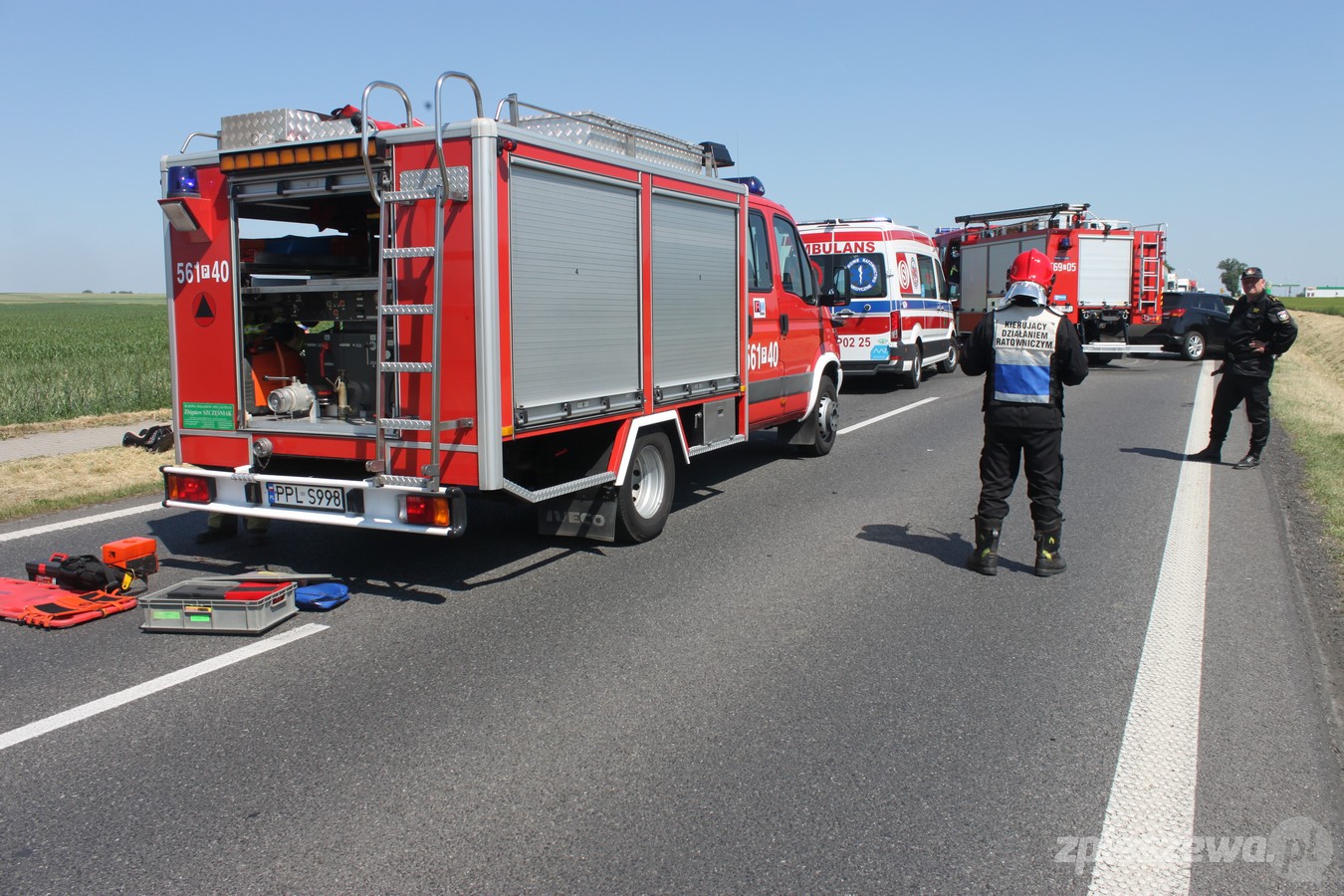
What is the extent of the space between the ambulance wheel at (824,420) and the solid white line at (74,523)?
601 cm

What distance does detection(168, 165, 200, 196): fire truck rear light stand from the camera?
249 inches

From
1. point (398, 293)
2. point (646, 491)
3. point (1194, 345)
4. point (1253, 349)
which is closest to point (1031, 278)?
point (646, 491)

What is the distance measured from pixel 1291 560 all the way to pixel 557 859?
5645 millimetres

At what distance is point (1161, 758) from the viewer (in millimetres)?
3936

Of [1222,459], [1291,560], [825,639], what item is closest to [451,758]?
[825,639]

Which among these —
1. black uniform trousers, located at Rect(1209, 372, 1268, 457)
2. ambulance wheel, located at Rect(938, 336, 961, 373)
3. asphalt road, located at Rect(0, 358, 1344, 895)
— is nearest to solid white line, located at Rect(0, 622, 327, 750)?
asphalt road, located at Rect(0, 358, 1344, 895)

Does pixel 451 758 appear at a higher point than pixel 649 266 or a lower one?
lower

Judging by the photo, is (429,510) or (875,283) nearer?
(429,510)

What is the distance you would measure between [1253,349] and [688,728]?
8.33m

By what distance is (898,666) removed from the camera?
192 inches

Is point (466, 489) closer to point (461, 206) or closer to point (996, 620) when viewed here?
point (461, 206)

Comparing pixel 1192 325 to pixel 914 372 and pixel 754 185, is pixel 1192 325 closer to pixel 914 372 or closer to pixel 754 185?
pixel 914 372

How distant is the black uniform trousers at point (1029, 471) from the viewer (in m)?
6.39

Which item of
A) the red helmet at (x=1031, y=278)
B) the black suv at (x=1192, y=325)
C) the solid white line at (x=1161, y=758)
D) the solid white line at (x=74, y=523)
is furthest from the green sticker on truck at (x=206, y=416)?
the black suv at (x=1192, y=325)
